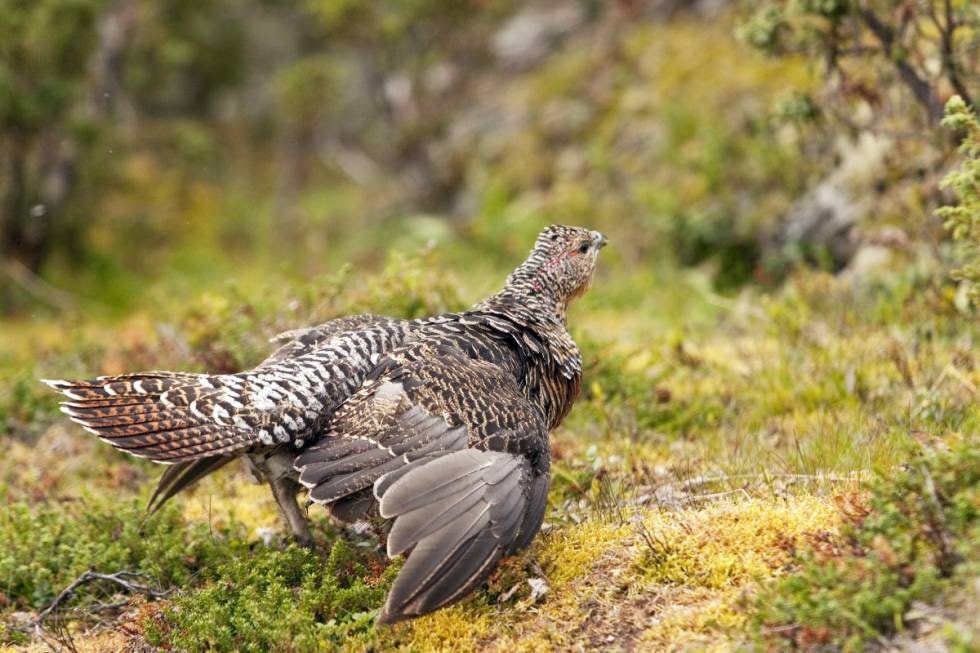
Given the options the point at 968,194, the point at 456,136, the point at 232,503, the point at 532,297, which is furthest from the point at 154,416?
the point at 456,136

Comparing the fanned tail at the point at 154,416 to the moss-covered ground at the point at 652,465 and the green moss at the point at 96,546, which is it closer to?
the moss-covered ground at the point at 652,465

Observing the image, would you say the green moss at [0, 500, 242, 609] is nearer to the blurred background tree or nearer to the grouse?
the grouse

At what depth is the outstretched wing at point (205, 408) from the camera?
5.29 m

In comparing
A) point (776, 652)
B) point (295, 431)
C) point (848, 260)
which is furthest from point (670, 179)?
point (776, 652)

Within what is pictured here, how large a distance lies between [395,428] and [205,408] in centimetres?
96

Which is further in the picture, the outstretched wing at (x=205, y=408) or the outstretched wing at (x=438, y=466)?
the outstretched wing at (x=205, y=408)

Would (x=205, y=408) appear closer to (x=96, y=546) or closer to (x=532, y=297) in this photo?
(x=96, y=546)

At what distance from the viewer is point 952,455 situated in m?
4.53

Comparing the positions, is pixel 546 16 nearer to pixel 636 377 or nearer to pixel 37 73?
pixel 37 73

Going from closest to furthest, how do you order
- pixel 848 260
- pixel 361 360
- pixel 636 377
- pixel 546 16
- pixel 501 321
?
pixel 361 360 → pixel 501 321 → pixel 636 377 → pixel 848 260 → pixel 546 16

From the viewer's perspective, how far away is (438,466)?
5.12 meters

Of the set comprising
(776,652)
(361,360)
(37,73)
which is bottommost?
(776,652)

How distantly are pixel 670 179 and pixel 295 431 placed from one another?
353 inches

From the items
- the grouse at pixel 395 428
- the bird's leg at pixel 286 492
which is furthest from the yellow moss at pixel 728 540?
the bird's leg at pixel 286 492
